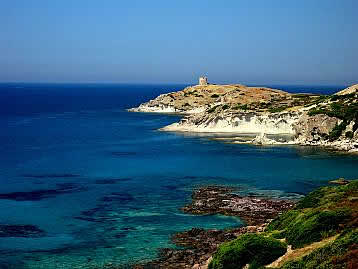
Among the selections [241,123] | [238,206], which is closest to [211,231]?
[238,206]

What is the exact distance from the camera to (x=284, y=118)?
116125mm

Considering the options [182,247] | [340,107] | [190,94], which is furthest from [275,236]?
[190,94]

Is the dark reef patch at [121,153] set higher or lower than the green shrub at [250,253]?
lower

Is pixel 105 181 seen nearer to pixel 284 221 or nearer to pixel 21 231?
pixel 21 231

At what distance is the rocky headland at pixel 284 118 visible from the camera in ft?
323

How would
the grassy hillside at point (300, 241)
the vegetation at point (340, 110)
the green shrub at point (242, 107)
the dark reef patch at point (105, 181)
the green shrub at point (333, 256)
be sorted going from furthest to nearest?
the green shrub at point (242, 107) < the vegetation at point (340, 110) < the dark reef patch at point (105, 181) < the grassy hillside at point (300, 241) < the green shrub at point (333, 256)

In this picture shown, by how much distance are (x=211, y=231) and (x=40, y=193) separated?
2411 cm

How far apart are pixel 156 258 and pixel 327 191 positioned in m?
14.0

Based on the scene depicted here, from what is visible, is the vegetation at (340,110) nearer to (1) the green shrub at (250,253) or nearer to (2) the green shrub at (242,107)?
(2) the green shrub at (242,107)

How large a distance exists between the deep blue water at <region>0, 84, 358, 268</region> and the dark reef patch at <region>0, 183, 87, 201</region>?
108 millimetres

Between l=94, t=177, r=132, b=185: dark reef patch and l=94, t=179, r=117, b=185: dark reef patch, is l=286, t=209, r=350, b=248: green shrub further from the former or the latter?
l=94, t=177, r=132, b=185: dark reef patch

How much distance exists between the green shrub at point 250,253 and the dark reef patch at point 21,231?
59.6 ft

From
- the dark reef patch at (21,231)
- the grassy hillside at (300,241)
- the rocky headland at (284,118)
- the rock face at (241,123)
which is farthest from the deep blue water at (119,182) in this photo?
the rock face at (241,123)

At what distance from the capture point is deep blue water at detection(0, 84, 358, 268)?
39.2m
